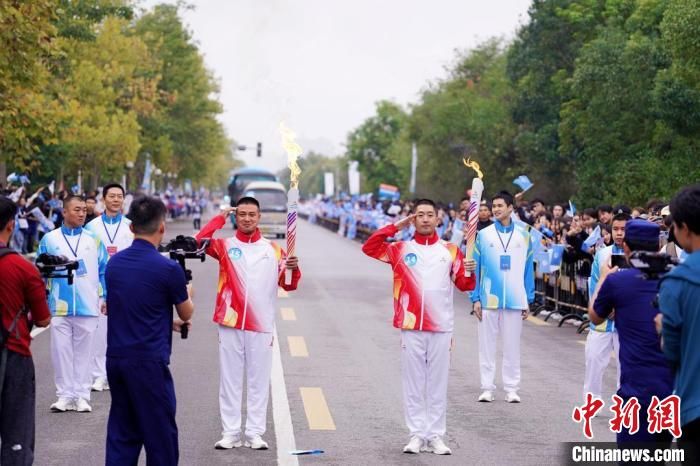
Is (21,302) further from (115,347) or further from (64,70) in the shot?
(64,70)

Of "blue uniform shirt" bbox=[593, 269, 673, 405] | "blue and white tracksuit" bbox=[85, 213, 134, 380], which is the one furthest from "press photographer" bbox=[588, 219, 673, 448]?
"blue and white tracksuit" bbox=[85, 213, 134, 380]

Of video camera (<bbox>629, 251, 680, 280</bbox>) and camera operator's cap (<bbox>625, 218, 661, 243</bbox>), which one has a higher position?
camera operator's cap (<bbox>625, 218, 661, 243</bbox>)

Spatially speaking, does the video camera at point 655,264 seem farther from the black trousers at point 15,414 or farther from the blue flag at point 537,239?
the blue flag at point 537,239

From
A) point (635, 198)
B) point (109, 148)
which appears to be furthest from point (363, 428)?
point (109, 148)

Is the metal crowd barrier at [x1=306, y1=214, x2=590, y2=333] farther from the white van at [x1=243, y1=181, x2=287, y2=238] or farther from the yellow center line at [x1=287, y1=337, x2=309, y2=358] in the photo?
the white van at [x1=243, y1=181, x2=287, y2=238]

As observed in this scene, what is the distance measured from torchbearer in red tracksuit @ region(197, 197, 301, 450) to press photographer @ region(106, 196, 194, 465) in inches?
84.8

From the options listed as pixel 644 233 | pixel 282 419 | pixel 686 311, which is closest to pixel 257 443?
pixel 282 419

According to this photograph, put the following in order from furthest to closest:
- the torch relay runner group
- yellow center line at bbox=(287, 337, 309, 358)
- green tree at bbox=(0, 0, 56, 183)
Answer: green tree at bbox=(0, 0, 56, 183) < yellow center line at bbox=(287, 337, 309, 358) < the torch relay runner group

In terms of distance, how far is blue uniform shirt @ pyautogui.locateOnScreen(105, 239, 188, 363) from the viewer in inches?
292

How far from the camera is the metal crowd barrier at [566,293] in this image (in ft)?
65.1

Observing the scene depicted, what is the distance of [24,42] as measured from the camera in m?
21.9

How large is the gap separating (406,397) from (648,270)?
3771 millimetres

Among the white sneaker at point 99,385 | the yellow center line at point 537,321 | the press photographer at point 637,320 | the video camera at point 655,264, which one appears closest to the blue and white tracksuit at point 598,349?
the press photographer at point 637,320

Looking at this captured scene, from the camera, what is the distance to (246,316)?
32.0ft
